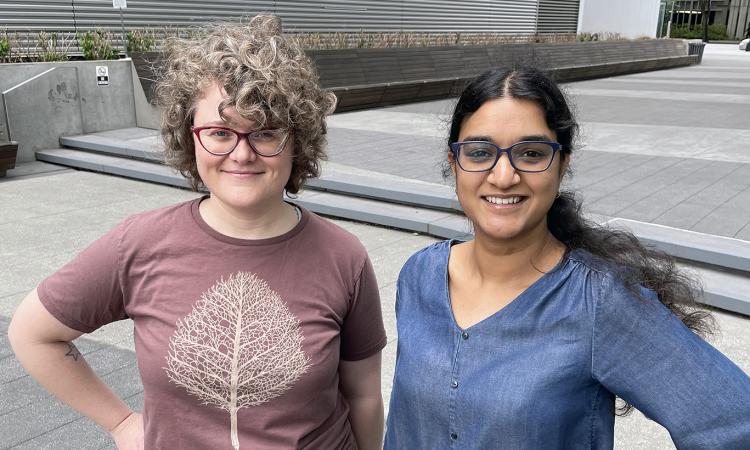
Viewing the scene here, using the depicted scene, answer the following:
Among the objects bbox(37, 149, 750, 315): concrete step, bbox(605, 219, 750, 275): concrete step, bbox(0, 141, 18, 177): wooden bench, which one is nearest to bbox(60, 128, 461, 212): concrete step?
bbox(37, 149, 750, 315): concrete step

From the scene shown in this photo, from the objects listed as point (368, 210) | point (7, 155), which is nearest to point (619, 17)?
point (368, 210)

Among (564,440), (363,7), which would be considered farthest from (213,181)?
(363,7)

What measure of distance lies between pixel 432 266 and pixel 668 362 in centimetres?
Answer: 60

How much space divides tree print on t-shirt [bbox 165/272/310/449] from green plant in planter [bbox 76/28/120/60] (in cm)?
1114

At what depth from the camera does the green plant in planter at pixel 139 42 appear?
12086mm

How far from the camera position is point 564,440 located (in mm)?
1405

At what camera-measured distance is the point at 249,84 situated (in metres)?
1.49

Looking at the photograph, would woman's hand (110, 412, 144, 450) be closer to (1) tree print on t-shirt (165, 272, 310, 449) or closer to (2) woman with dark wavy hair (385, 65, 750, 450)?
(1) tree print on t-shirt (165, 272, 310, 449)

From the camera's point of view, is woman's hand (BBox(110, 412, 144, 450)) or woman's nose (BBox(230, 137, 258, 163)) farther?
woman's hand (BBox(110, 412, 144, 450))

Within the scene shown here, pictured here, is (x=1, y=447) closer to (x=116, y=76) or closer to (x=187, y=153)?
(x=187, y=153)

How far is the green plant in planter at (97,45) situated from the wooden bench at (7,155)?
2900 mm

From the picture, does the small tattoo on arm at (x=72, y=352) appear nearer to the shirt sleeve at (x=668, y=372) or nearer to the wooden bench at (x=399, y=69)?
the shirt sleeve at (x=668, y=372)

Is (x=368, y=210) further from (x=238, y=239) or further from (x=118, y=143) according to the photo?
(x=238, y=239)

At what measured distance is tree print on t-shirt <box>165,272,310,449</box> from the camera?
1.56 meters
